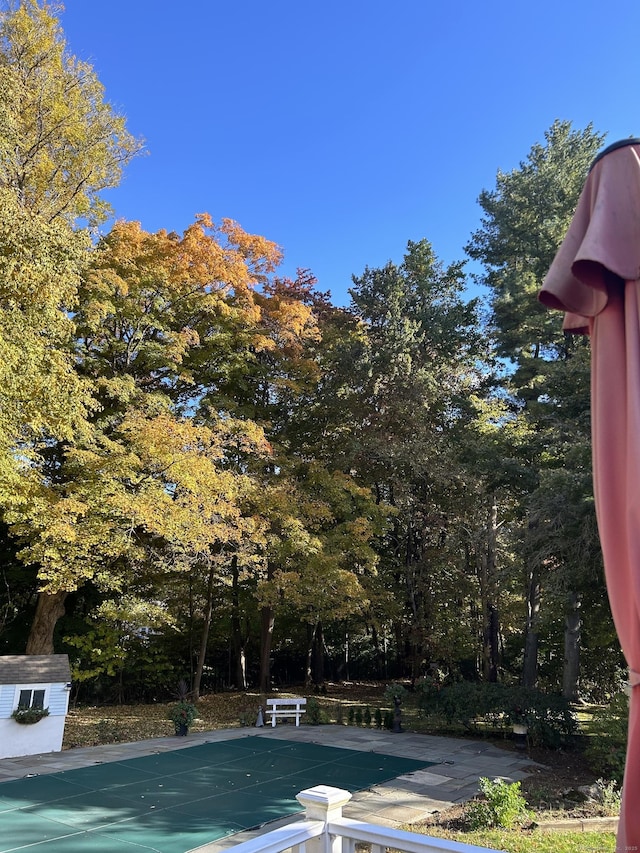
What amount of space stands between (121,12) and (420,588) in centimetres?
1620

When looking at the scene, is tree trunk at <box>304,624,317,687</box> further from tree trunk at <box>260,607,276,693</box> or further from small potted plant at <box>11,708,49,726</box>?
small potted plant at <box>11,708,49,726</box>

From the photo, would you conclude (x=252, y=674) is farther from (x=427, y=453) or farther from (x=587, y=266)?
(x=587, y=266)

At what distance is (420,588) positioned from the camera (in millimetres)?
17422

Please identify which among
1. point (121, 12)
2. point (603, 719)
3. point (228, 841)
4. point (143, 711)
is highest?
point (121, 12)

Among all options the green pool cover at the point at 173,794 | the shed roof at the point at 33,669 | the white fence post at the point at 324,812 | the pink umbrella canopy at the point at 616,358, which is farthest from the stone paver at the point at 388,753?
the pink umbrella canopy at the point at 616,358

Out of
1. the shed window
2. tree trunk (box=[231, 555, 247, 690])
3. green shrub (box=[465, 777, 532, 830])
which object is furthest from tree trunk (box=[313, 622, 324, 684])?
green shrub (box=[465, 777, 532, 830])

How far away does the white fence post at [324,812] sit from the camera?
2.73 m

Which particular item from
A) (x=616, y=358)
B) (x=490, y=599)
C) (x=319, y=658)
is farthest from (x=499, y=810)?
(x=319, y=658)

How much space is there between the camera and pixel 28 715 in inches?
388

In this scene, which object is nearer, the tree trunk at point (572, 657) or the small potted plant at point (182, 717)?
the small potted plant at point (182, 717)

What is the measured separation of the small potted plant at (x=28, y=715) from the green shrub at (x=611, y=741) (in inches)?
362

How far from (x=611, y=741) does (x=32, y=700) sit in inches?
377

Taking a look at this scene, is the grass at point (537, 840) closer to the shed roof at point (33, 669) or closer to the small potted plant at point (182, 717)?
the small potted plant at point (182, 717)

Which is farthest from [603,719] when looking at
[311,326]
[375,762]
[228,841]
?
[311,326]
